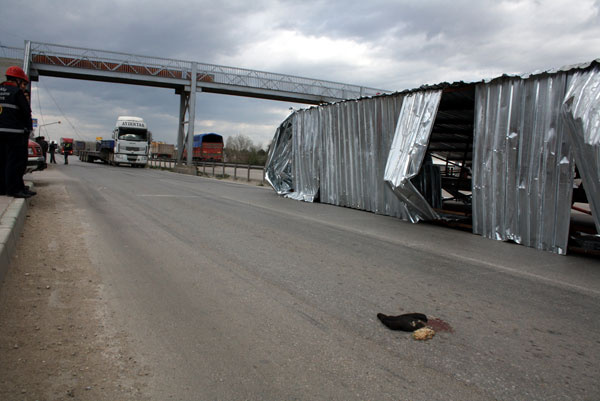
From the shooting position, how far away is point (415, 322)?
11.0ft

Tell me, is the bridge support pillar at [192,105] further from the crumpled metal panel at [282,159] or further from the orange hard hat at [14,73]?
the orange hard hat at [14,73]

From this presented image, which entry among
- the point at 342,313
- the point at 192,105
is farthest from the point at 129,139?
the point at 342,313

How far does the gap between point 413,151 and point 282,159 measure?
7486 mm

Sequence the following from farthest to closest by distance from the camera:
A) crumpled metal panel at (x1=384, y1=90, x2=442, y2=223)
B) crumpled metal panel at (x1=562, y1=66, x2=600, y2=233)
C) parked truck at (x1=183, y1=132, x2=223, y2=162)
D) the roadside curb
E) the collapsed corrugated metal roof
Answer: parked truck at (x1=183, y1=132, x2=223, y2=162) < crumpled metal panel at (x1=384, y1=90, x2=442, y2=223) < the collapsed corrugated metal roof < crumpled metal panel at (x1=562, y1=66, x2=600, y2=233) < the roadside curb

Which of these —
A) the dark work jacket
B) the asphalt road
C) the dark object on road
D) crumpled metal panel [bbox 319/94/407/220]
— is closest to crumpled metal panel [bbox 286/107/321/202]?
crumpled metal panel [bbox 319/94/407/220]

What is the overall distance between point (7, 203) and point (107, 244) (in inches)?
97.8

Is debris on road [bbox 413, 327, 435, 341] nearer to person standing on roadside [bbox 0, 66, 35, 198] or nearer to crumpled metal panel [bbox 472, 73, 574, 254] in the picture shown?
crumpled metal panel [bbox 472, 73, 574, 254]

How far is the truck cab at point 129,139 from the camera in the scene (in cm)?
3494

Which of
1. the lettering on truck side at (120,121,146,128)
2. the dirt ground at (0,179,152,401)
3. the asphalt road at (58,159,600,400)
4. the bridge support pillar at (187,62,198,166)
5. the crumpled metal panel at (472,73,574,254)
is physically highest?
the bridge support pillar at (187,62,198,166)

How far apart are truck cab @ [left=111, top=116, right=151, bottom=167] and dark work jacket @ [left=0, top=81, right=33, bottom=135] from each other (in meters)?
29.2

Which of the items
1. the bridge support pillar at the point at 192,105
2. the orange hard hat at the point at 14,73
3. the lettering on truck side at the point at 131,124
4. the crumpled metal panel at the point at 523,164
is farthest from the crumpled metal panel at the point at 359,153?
the lettering on truck side at the point at 131,124

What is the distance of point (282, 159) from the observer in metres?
15.8

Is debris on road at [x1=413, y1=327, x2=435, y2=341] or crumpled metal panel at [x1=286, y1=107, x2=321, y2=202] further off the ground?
crumpled metal panel at [x1=286, y1=107, x2=321, y2=202]

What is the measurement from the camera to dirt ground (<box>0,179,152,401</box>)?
2.38m
